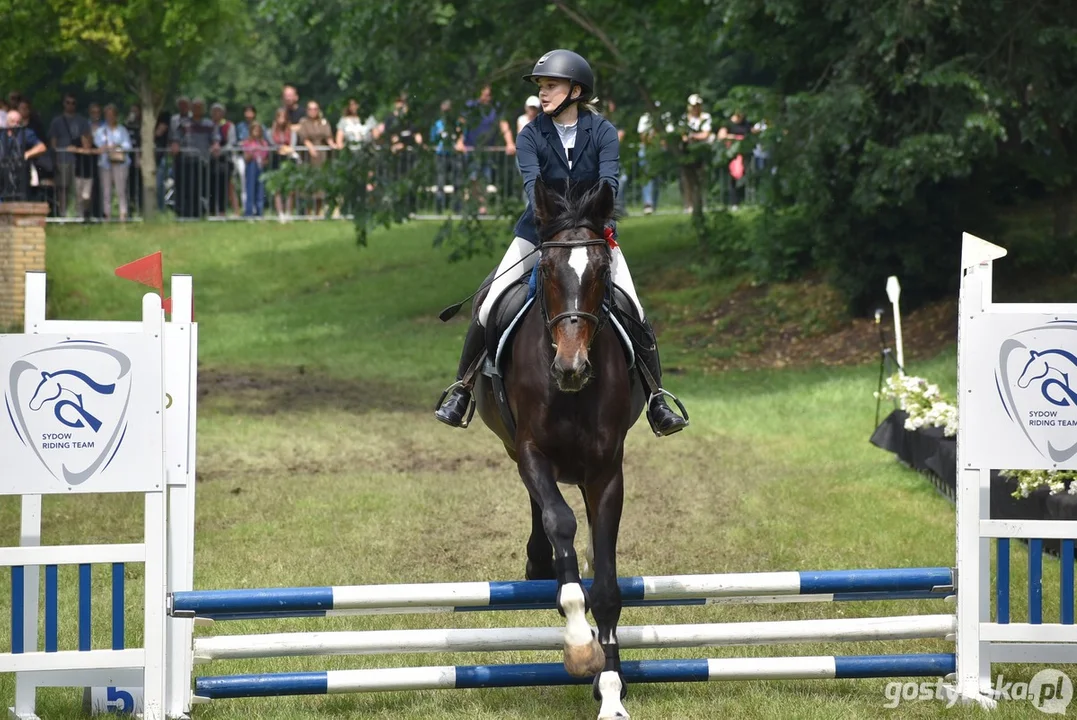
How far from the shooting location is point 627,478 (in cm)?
1355

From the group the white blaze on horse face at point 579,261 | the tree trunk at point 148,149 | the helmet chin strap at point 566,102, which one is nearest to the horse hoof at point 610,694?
the white blaze on horse face at point 579,261

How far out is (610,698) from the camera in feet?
21.0

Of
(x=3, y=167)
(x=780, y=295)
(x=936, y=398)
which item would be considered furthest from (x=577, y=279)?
(x=3, y=167)

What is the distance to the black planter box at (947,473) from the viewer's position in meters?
9.74

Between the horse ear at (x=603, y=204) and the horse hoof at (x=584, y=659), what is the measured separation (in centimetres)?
197

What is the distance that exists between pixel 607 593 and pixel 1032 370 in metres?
2.21

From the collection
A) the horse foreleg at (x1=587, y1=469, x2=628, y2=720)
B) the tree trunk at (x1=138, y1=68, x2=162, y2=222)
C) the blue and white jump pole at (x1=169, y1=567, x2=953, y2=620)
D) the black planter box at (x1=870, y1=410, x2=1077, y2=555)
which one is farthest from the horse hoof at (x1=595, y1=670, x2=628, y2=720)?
the tree trunk at (x1=138, y1=68, x2=162, y2=222)

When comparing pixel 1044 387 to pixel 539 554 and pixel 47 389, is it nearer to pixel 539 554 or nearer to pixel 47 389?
pixel 539 554

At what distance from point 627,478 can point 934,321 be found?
9.82m

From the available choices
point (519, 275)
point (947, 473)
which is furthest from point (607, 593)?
point (947, 473)

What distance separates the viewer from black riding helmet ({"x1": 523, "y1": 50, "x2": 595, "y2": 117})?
7469 millimetres

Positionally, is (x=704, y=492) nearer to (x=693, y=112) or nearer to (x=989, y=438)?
(x=989, y=438)

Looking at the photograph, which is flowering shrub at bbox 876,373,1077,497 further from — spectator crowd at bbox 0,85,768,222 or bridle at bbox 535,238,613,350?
spectator crowd at bbox 0,85,768,222

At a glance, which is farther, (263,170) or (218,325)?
(263,170)
